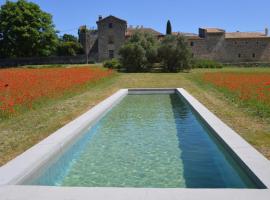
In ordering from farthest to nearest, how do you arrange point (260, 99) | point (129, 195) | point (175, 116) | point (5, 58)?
point (5, 58) → point (260, 99) → point (175, 116) → point (129, 195)

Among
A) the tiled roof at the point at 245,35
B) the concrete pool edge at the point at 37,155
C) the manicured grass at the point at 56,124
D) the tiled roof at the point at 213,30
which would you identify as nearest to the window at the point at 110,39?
the tiled roof at the point at 213,30

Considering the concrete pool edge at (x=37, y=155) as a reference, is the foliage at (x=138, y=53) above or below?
above

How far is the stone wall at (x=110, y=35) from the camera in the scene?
6341 centimetres

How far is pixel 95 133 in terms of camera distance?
903cm

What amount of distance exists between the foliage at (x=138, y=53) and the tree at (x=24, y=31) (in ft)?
63.4

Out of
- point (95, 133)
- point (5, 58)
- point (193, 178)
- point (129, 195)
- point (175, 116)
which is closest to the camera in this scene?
point (129, 195)

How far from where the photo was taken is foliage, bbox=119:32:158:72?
125ft

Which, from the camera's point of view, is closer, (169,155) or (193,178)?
(193,178)

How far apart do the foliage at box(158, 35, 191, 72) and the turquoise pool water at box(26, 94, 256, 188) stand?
91.7 feet

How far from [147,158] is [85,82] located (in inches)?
622

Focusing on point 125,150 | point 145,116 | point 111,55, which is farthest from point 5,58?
point 125,150

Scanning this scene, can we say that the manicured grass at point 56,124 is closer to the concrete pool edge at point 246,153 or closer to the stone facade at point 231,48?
the concrete pool edge at point 246,153

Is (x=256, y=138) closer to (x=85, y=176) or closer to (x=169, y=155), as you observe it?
(x=169, y=155)

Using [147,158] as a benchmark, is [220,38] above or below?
above
